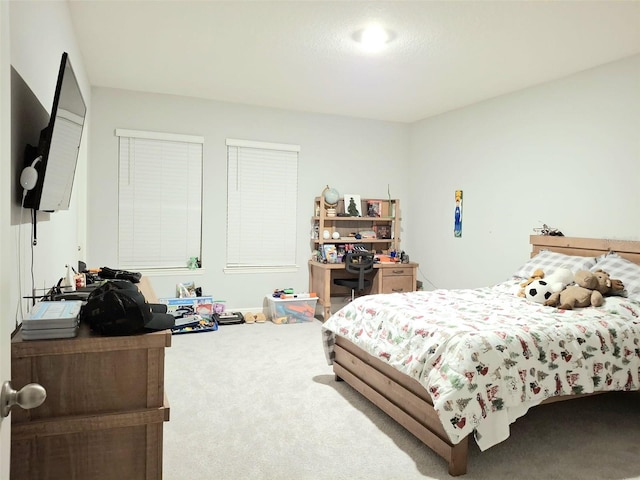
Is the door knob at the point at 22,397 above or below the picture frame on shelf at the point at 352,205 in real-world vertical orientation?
below

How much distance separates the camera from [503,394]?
2.24m

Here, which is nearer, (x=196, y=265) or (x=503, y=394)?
(x=503, y=394)

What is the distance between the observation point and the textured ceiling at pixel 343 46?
2918 mm

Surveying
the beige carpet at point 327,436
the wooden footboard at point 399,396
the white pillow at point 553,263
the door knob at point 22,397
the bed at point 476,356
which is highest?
the white pillow at point 553,263

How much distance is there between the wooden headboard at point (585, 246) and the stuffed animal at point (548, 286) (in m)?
0.53

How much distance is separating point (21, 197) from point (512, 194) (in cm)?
431

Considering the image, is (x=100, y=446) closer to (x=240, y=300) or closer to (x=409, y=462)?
(x=409, y=462)

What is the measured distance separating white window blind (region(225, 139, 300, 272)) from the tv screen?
3.32 meters

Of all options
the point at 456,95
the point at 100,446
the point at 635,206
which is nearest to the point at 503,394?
the point at 100,446

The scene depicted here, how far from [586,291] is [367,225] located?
335 centimetres

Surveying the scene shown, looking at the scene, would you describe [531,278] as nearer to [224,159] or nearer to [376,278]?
[376,278]

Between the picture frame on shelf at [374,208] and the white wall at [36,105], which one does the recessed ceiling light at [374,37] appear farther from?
the picture frame on shelf at [374,208]

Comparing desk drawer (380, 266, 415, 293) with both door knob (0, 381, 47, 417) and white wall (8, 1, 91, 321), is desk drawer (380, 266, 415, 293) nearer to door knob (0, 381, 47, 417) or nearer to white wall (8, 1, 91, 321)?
white wall (8, 1, 91, 321)

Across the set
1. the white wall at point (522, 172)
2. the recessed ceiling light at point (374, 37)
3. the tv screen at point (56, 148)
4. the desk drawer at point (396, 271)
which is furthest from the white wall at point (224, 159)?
the tv screen at point (56, 148)
